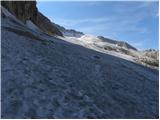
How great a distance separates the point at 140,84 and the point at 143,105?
3071 mm

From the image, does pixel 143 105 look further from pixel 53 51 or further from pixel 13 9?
pixel 13 9

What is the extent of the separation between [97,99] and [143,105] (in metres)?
1.91

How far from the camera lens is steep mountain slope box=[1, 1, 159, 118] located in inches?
403

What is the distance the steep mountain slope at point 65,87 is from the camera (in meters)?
10.2

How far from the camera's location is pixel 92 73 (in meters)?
15.0

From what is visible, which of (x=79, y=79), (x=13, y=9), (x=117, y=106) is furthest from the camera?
(x=13, y=9)

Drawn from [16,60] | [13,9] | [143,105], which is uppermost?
[13,9]

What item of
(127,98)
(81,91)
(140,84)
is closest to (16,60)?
(81,91)

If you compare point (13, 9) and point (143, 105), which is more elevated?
point (13, 9)

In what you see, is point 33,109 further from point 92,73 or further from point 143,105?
point 92,73

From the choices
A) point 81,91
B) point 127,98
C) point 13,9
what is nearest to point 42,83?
point 81,91

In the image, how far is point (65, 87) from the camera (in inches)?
466

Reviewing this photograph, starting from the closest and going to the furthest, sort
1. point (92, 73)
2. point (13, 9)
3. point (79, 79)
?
point (79, 79) < point (92, 73) < point (13, 9)

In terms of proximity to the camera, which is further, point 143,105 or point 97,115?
point 143,105
